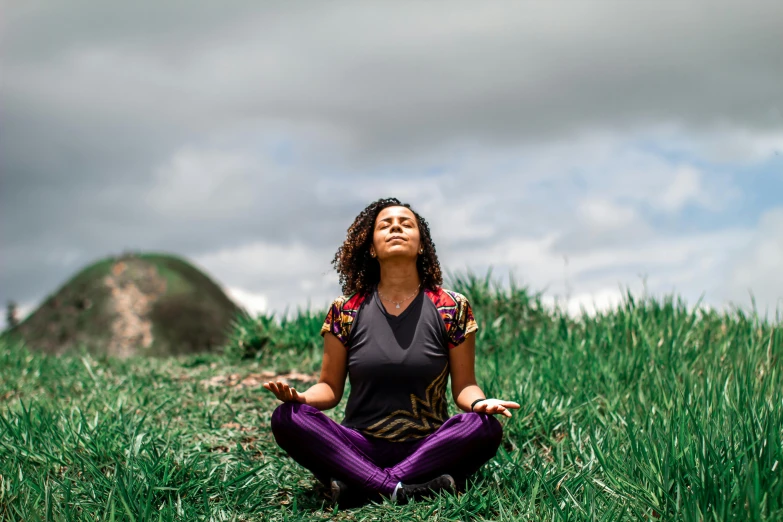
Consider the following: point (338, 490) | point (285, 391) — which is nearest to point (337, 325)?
point (285, 391)

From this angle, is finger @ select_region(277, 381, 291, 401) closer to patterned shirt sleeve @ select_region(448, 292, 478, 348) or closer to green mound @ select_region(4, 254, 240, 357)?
patterned shirt sleeve @ select_region(448, 292, 478, 348)

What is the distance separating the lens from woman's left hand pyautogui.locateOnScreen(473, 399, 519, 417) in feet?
10.8

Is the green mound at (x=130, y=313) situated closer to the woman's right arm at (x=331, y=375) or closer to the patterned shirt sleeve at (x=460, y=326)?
the woman's right arm at (x=331, y=375)

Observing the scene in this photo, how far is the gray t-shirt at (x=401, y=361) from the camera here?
357 centimetres

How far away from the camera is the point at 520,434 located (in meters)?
4.34

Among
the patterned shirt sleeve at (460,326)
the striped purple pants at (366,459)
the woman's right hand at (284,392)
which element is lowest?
the striped purple pants at (366,459)

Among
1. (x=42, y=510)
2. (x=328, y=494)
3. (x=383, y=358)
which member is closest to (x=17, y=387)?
(x=42, y=510)

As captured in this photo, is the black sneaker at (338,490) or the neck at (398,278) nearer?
the black sneaker at (338,490)

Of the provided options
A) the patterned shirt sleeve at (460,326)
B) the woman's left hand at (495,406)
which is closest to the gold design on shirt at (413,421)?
the patterned shirt sleeve at (460,326)

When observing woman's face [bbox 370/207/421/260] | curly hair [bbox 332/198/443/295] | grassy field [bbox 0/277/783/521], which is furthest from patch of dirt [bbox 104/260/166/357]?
woman's face [bbox 370/207/421/260]

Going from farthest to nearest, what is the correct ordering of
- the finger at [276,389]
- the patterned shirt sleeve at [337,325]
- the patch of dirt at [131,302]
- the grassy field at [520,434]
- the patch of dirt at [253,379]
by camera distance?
the patch of dirt at [131,302] → the patch of dirt at [253,379] → the patterned shirt sleeve at [337,325] → the finger at [276,389] → the grassy field at [520,434]

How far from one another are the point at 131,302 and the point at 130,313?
185 mm

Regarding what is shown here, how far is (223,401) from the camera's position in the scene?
5465 mm

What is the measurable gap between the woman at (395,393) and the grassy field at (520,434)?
190mm
